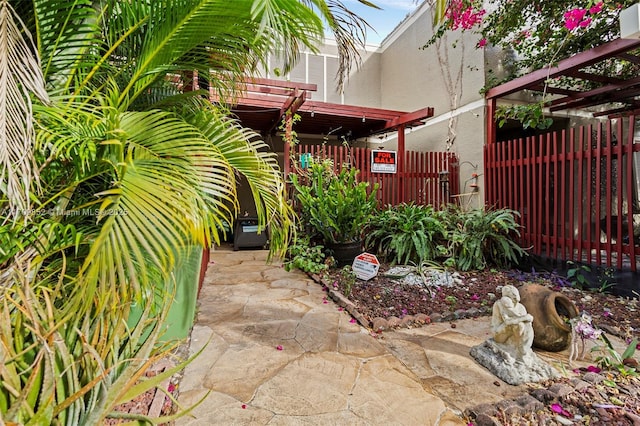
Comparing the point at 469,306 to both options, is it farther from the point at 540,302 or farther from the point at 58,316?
the point at 58,316

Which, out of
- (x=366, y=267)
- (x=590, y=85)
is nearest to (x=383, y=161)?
(x=366, y=267)

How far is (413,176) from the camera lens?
5152mm

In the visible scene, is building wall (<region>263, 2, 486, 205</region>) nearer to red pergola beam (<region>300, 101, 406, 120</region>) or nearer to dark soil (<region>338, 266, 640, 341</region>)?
red pergola beam (<region>300, 101, 406, 120</region>)

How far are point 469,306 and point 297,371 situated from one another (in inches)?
67.0

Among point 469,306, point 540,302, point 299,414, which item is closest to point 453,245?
point 469,306

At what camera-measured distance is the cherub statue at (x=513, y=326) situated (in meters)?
1.58

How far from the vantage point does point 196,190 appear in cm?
119

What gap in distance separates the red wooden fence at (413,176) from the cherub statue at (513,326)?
335 centimetres

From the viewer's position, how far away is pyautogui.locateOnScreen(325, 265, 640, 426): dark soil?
125cm

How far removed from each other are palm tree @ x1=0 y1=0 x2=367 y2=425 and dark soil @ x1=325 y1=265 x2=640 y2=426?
132 centimetres

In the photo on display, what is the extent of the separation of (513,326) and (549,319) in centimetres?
42

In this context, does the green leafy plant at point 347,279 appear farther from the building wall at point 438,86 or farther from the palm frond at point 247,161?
the building wall at point 438,86

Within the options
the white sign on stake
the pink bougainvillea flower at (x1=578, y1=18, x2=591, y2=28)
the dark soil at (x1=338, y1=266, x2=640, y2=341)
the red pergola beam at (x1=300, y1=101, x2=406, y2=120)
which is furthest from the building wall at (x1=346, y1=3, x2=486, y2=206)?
the white sign on stake

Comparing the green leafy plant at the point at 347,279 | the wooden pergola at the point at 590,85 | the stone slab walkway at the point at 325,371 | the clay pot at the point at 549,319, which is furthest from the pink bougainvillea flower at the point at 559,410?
the wooden pergola at the point at 590,85
